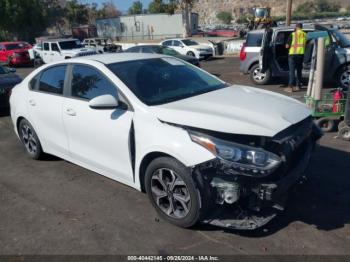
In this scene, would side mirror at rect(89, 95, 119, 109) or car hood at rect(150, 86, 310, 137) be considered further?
side mirror at rect(89, 95, 119, 109)

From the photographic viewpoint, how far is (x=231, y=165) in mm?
3068

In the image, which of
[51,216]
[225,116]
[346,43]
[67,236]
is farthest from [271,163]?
[346,43]

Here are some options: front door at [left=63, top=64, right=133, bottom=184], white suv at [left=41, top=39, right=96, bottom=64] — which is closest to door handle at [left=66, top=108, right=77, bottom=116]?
front door at [left=63, top=64, right=133, bottom=184]

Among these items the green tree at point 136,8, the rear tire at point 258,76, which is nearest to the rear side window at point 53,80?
the rear tire at point 258,76

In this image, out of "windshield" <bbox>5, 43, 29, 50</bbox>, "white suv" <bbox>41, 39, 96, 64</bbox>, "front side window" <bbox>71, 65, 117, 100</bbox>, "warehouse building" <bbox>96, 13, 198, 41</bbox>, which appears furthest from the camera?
"warehouse building" <bbox>96, 13, 198, 41</bbox>

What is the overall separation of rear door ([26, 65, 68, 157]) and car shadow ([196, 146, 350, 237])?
2.36m

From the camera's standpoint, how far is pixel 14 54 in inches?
1001

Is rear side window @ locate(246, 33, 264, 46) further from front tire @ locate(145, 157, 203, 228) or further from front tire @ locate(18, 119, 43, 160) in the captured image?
front tire @ locate(145, 157, 203, 228)

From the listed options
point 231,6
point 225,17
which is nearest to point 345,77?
point 225,17

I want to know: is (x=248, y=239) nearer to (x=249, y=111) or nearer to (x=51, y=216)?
(x=249, y=111)

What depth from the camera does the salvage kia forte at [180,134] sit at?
314 cm

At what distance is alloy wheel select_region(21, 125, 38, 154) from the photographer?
5.45m

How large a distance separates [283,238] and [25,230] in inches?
103

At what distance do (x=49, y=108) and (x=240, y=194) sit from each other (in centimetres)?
294
